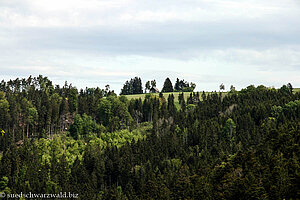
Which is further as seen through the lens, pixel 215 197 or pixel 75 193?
pixel 75 193

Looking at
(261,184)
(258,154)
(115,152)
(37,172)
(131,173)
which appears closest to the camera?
(261,184)

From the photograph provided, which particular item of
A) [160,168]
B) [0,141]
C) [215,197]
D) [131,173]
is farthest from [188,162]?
[0,141]

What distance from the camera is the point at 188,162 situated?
166750 millimetres

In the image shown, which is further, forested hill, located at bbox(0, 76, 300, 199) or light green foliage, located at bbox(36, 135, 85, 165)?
light green foliage, located at bbox(36, 135, 85, 165)

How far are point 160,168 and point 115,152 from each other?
86.1 feet

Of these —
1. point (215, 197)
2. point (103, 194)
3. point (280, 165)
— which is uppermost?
point (280, 165)

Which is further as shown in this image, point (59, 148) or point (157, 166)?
point (59, 148)

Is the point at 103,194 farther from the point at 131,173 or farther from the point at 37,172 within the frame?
the point at 37,172

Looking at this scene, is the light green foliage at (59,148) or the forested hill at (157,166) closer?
the forested hill at (157,166)

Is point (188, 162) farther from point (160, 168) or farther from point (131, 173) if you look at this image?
point (131, 173)

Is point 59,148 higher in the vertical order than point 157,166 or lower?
higher

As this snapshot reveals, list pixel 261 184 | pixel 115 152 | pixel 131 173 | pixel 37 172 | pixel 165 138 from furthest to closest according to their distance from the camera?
pixel 165 138 < pixel 115 152 < pixel 131 173 < pixel 37 172 < pixel 261 184

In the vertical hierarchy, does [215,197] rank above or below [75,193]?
above

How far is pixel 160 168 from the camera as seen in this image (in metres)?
164
